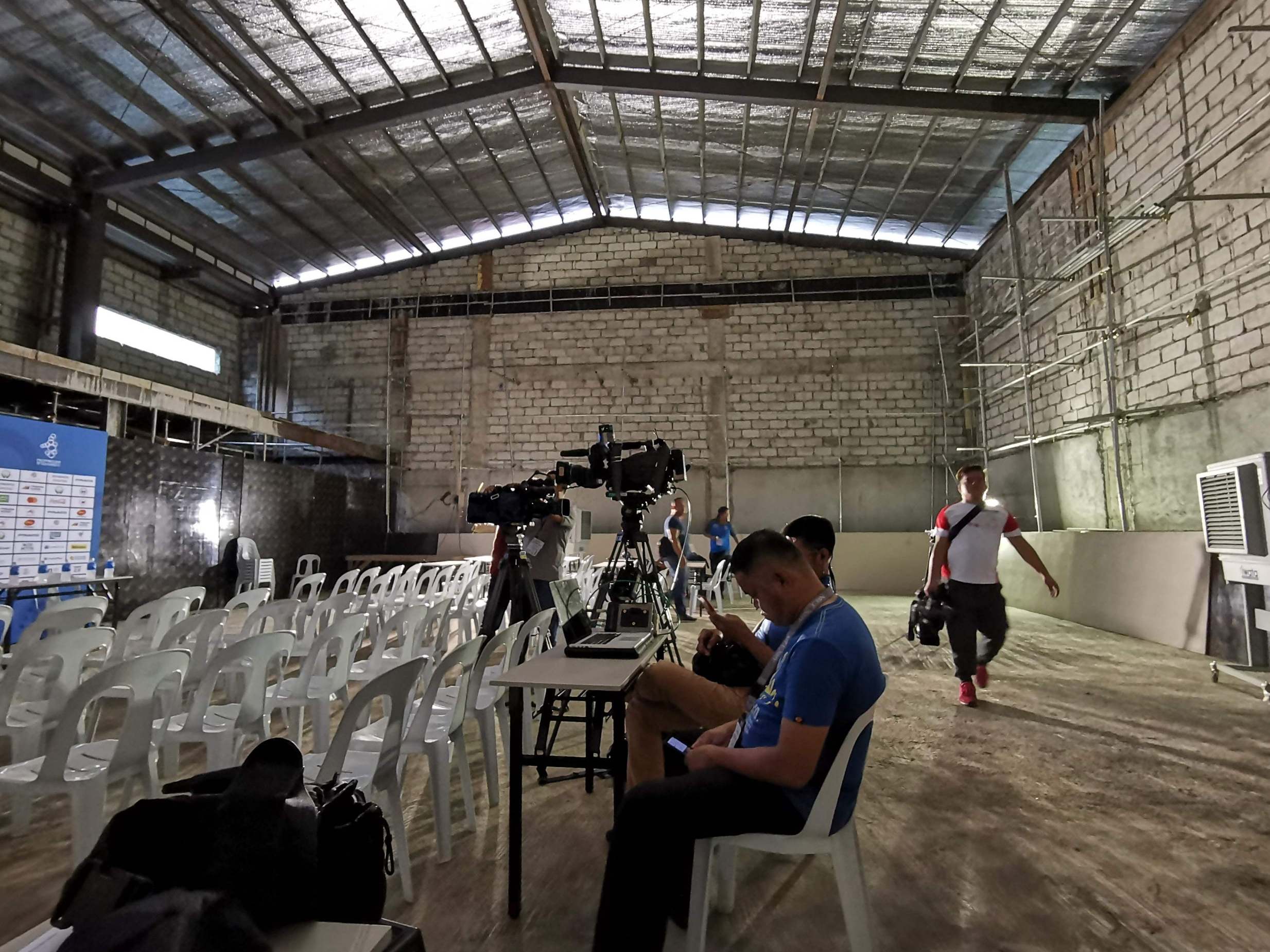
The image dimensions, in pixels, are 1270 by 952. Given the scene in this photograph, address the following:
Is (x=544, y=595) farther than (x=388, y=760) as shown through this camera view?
Yes

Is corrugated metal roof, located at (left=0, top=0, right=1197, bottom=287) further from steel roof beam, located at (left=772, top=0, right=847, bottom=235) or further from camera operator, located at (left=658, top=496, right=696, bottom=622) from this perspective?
camera operator, located at (left=658, top=496, right=696, bottom=622)

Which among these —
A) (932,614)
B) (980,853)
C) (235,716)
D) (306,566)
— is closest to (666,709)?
(980,853)

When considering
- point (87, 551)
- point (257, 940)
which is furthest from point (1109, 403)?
point (87, 551)

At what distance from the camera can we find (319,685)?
277 centimetres

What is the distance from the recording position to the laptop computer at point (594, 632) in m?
1.99

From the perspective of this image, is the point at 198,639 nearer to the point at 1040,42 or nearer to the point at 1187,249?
the point at 1187,249

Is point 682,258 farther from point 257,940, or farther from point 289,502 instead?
point 257,940

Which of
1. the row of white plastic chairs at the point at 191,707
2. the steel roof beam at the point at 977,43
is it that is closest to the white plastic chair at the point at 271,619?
the row of white plastic chairs at the point at 191,707

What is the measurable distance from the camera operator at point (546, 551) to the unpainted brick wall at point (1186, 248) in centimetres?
523

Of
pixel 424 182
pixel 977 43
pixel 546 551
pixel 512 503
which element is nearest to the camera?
pixel 512 503

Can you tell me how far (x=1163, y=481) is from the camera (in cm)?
609

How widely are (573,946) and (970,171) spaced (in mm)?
9618

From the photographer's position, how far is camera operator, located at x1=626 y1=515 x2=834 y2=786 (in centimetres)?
184

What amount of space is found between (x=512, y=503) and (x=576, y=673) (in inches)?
72.1
